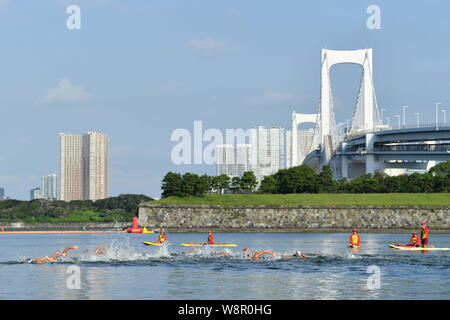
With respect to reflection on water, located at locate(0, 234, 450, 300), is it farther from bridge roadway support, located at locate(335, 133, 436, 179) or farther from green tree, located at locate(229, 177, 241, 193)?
green tree, located at locate(229, 177, 241, 193)

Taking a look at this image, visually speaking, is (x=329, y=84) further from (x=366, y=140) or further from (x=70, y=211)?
(x=70, y=211)

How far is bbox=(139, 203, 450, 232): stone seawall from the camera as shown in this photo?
316ft

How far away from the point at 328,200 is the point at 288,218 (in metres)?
6.11

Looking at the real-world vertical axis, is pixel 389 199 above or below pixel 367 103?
below

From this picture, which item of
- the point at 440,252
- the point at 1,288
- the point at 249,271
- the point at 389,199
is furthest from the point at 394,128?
the point at 1,288

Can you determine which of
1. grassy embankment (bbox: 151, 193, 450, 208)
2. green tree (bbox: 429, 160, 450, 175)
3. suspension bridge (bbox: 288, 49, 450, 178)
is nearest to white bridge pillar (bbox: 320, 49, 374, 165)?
suspension bridge (bbox: 288, 49, 450, 178)

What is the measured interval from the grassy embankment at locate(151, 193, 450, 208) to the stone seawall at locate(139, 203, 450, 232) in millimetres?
963

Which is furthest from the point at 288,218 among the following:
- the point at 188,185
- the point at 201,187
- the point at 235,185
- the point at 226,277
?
the point at 226,277

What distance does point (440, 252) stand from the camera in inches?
1998

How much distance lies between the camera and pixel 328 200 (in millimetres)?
101500

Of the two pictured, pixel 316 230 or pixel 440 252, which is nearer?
pixel 440 252

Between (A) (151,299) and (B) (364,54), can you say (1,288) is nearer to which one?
(A) (151,299)

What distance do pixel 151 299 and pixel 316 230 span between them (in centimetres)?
7029

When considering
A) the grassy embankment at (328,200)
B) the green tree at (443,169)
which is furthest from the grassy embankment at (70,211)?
the green tree at (443,169)
